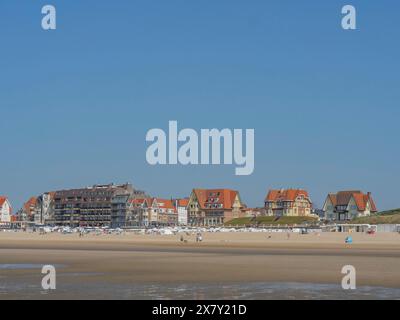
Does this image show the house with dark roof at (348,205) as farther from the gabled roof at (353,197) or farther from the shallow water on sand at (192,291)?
the shallow water on sand at (192,291)

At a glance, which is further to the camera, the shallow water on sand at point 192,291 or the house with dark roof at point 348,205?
the house with dark roof at point 348,205

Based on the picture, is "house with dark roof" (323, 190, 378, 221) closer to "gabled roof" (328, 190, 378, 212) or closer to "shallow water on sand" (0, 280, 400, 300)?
"gabled roof" (328, 190, 378, 212)

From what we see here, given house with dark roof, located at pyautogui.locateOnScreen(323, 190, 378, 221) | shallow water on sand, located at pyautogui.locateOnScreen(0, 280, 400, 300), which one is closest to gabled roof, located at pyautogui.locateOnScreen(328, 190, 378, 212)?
house with dark roof, located at pyautogui.locateOnScreen(323, 190, 378, 221)

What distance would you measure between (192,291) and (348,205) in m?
175

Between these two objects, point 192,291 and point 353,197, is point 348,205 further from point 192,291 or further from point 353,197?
point 192,291

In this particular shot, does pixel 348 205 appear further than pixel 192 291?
Yes

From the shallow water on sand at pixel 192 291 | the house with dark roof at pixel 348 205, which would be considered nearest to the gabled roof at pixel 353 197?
the house with dark roof at pixel 348 205

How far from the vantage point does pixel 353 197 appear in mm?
190125

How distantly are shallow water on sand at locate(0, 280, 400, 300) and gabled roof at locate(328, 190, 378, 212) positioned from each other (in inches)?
6696

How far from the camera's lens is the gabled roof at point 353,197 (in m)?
189

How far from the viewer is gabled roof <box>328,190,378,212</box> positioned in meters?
189

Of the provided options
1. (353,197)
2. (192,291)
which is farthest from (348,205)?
(192,291)

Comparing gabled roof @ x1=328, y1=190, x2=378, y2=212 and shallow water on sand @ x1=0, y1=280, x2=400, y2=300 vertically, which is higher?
gabled roof @ x1=328, y1=190, x2=378, y2=212
